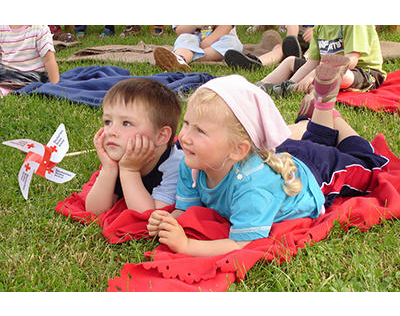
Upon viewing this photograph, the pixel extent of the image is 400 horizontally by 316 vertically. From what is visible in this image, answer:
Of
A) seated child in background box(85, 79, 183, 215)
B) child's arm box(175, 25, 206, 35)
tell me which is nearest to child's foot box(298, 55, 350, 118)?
seated child in background box(85, 79, 183, 215)

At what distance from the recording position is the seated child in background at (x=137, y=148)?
2.50m

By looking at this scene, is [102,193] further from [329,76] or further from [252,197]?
[329,76]

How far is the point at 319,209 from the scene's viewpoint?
8.08ft

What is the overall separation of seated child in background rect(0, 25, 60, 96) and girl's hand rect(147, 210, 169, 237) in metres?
3.25

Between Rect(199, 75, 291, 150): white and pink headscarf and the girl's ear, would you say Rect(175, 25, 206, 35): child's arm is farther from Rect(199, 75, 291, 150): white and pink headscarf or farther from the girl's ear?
the girl's ear

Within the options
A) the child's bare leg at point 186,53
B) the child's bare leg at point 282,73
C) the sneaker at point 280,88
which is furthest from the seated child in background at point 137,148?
the child's bare leg at point 186,53

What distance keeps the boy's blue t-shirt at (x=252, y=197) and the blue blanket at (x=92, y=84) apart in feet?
6.96

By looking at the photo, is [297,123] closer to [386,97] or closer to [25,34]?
[386,97]

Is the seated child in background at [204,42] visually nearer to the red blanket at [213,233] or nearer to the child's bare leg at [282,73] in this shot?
the child's bare leg at [282,73]

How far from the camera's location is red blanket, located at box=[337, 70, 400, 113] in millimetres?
4017

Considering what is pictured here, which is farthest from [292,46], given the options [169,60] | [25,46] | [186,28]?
[25,46]
